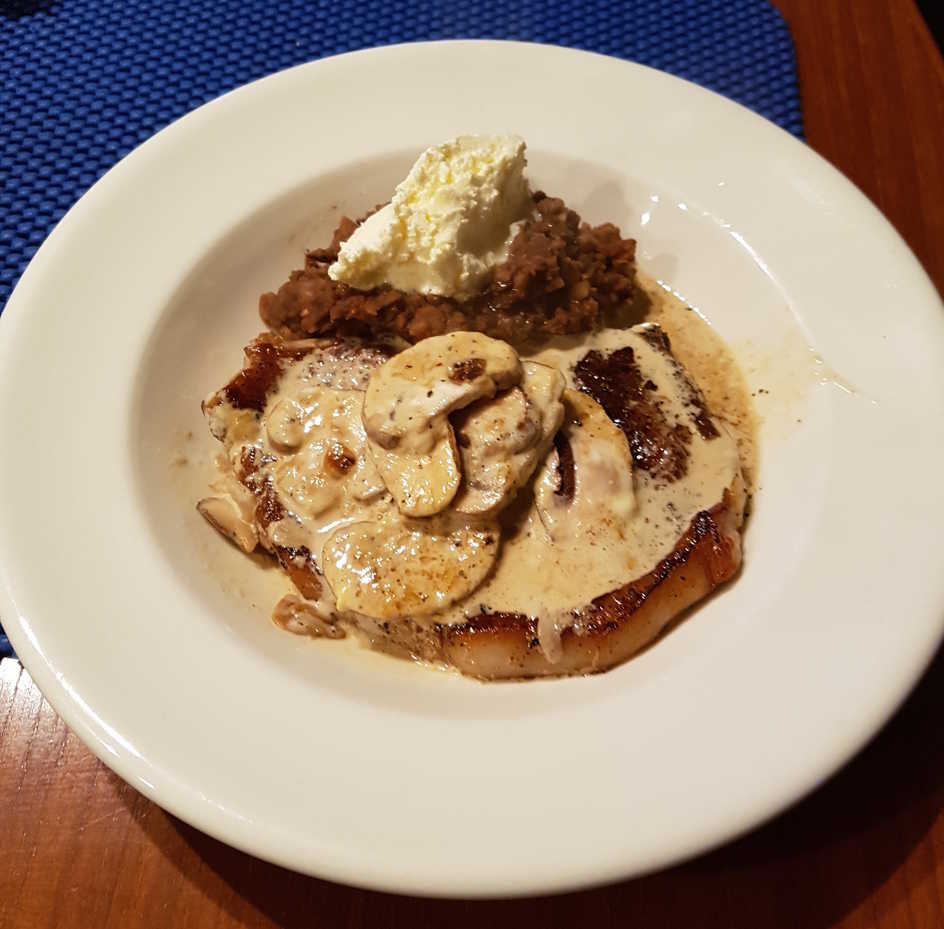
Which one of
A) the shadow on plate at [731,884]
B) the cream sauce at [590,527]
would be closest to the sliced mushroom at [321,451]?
the cream sauce at [590,527]

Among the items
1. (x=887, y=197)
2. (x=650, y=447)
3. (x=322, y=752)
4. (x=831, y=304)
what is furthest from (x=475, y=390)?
(x=887, y=197)

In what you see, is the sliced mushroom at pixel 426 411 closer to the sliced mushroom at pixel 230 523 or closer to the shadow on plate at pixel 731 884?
the sliced mushroom at pixel 230 523

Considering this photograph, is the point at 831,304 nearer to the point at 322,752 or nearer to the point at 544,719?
the point at 544,719

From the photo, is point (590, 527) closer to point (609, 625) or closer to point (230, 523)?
point (609, 625)

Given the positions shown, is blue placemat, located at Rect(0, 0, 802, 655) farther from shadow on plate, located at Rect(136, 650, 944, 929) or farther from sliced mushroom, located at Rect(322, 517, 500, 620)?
shadow on plate, located at Rect(136, 650, 944, 929)

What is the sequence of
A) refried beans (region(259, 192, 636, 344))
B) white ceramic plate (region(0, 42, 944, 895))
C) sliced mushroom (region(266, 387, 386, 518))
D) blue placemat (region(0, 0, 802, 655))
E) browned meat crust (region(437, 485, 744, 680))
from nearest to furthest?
white ceramic plate (region(0, 42, 944, 895))
browned meat crust (region(437, 485, 744, 680))
sliced mushroom (region(266, 387, 386, 518))
refried beans (region(259, 192, 636, 344))
blue placemat (region(0, 0, 802, 655))

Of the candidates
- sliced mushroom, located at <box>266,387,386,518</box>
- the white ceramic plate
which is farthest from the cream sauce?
sliced mushroom, located at <box>266,387,386,518</box>

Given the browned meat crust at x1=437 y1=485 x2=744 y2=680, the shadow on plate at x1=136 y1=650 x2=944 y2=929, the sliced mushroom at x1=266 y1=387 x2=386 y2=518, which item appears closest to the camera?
the shadow on plate at x1=136 y1=650 x2=944 y2=929

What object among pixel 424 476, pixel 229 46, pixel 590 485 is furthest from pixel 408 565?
pixel 229 46

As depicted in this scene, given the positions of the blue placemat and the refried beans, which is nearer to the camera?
the refried beans
